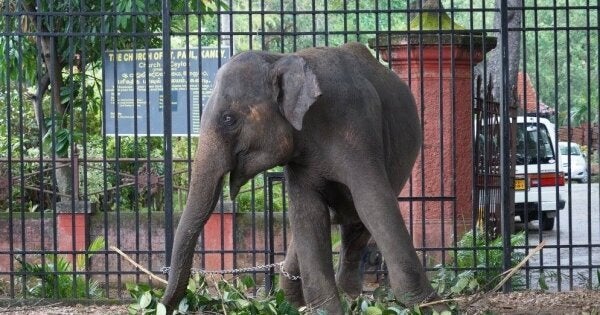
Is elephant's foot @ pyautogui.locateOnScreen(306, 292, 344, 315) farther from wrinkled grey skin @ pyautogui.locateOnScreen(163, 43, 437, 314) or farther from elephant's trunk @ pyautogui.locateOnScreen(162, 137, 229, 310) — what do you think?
elephant's trunk @ pyautogui.locateOnScreen(162, 137, 229, 310)

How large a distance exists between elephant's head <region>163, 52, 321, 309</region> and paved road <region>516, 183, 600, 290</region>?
12.3 ft

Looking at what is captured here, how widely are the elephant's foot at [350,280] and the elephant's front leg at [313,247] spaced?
103 cm

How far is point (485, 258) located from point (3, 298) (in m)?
4.46

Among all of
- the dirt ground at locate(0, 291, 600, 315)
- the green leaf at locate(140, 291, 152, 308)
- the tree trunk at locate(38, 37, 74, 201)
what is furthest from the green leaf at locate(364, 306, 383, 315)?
the tree trunk at locate(38, 37, 74, 201)

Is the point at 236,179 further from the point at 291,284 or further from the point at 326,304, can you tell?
the point at 291,284

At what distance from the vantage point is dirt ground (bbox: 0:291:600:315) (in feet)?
29.8

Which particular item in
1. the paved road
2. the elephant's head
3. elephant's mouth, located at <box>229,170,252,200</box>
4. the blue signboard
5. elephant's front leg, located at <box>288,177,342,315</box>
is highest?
the blue signboard

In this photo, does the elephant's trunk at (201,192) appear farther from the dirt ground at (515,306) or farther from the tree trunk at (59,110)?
the tree trunk at (59,110)

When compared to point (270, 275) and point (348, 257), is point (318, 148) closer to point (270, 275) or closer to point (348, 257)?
point (348, 257)

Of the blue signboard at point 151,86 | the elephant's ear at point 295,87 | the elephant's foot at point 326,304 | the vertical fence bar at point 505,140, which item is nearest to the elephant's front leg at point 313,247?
the elephant's foot at point 326,304

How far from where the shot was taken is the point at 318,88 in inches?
253

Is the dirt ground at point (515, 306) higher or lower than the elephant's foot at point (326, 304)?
lower

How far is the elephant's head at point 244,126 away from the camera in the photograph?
6.52 metres

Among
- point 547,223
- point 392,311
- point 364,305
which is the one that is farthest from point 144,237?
point 547,223
